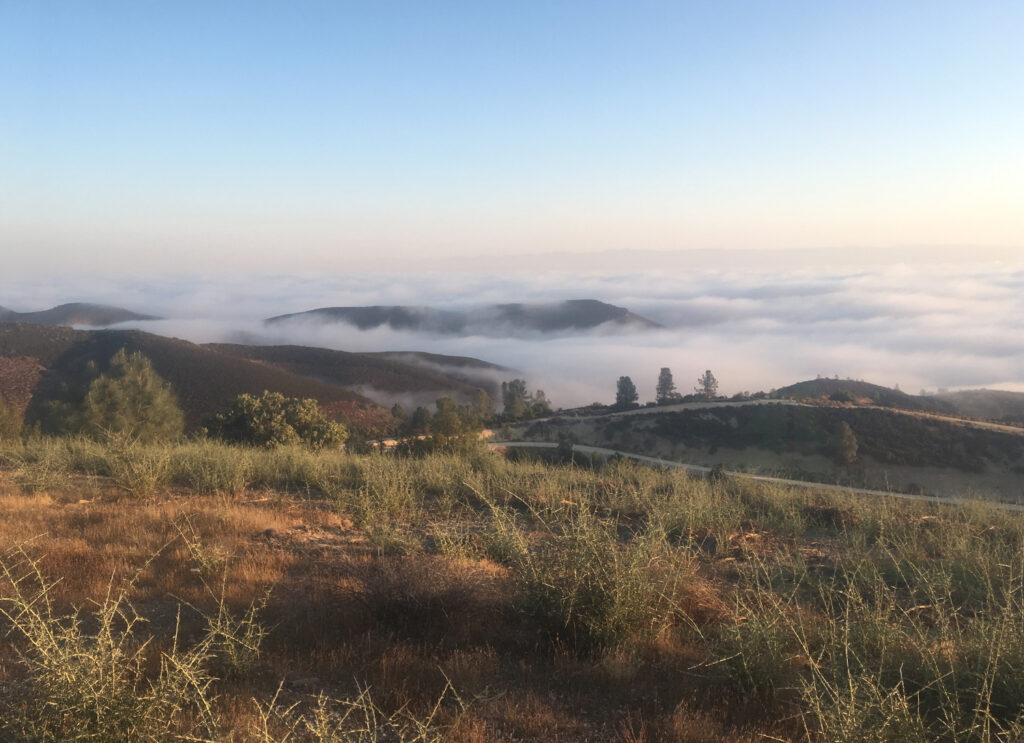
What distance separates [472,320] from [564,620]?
7708 inches

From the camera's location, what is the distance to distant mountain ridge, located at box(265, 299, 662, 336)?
591 feet

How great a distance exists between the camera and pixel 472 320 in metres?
199

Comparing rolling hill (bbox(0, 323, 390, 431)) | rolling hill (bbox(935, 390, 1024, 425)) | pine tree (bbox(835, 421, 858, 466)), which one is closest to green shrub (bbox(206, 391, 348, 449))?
rolling hill (bbox(0, 323, 390, 431))

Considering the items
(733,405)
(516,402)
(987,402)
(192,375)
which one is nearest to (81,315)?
(192,375)

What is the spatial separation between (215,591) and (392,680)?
6.62 ft

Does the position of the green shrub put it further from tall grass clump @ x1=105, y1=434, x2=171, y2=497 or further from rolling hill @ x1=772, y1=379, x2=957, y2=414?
rolling hill @ x1=772, y1=379, x2=957, y2=414

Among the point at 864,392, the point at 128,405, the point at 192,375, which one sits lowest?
the point at 864,392

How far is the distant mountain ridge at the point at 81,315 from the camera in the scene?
13738cm

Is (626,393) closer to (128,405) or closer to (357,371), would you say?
(357,371)

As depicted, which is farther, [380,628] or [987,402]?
[987,402]

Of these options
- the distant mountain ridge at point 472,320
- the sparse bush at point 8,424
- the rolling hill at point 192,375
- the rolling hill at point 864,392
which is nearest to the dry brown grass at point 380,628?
the sparse bush at point 8,424

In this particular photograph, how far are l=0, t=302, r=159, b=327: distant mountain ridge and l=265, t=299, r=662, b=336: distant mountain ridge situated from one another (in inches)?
1451

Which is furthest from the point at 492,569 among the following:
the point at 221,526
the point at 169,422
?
the point at 169,422

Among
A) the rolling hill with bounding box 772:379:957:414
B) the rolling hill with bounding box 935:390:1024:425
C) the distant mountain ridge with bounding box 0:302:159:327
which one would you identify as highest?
the distant mountain ridge with bounding box 0:302:159:327
